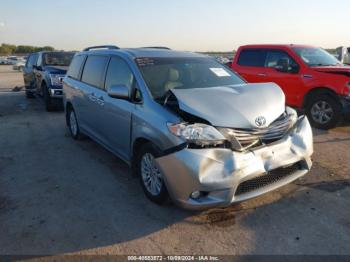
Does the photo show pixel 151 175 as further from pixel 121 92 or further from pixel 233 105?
pixel 233 105

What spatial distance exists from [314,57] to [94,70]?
5.44m

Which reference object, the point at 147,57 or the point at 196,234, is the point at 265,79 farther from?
the point at 196,234

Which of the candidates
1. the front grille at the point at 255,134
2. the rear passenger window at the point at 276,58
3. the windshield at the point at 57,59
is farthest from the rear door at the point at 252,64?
the windshield at the point at 57,59

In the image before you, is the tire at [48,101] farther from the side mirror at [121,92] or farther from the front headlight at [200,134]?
the front headlight at [200,134]

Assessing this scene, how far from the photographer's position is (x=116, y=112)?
461 cm

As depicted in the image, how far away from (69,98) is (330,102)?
18.2 feet

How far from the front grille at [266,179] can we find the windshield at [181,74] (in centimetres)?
143

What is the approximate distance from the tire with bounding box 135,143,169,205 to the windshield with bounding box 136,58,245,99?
68 cm

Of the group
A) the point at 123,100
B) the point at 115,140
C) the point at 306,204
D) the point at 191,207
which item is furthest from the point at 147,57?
the point at 306,204

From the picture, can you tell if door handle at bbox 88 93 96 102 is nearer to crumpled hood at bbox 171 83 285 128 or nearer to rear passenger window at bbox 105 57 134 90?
rear passenger window at bbox 105 57 134 90

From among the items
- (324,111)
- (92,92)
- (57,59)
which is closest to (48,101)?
(57,59)

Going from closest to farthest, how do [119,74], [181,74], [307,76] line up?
[181,74] → [119,74] → [307,76]

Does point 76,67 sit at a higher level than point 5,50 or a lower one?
lower

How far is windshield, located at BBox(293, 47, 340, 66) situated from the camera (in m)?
8.04
